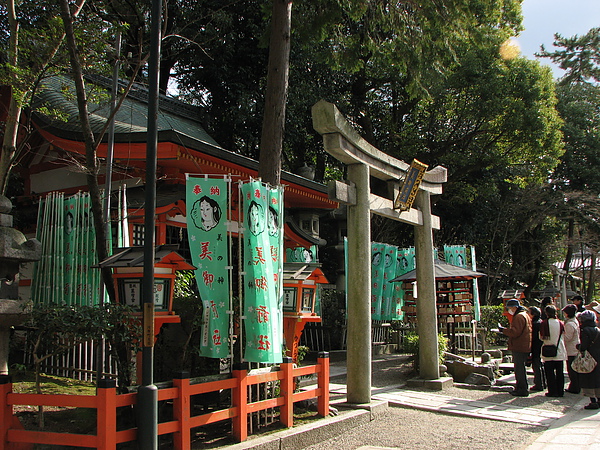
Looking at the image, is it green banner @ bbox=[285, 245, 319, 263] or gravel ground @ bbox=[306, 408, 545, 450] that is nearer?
gravel ground @ bbox=[306, 408, 545, 450]

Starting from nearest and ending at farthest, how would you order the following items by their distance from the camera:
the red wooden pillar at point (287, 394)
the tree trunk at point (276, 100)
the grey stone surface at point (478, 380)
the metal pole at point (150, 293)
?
the metal pole at point (150, 293)
the red wooden pillar at point (287, 394)
the tree trunk at point (276, 100)
the grey stone surface at point (478, 380)

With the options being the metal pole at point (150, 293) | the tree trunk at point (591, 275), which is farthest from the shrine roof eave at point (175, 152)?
the tree trunk at point (591, 275)

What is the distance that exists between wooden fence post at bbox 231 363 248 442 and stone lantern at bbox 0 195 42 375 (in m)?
2.44

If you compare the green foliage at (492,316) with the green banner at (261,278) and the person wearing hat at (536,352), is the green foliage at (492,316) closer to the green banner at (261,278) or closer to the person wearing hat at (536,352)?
the person wearing hat at (536,352)

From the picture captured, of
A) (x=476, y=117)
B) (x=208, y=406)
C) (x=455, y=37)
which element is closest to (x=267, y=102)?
(x=208, y=406)

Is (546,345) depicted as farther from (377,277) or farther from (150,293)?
(150,293)

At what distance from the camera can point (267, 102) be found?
350 inches

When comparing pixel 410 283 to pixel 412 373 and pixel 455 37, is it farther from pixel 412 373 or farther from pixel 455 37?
pixel 455 37

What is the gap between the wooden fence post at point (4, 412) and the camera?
5238 mm

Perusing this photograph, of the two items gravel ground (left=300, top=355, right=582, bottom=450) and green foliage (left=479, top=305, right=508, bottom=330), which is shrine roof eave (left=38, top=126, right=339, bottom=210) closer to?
gravel ground (left=300, top=355, right=582, bottom=450)

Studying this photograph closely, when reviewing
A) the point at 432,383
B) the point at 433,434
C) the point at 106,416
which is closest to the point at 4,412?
the point at 106,416

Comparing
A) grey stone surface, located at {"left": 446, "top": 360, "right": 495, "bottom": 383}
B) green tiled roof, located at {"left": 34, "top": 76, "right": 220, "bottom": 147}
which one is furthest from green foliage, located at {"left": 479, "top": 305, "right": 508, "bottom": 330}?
green tiled roof, located at {"left": 34, "top": 76, "right": 220, "bottom": 147}

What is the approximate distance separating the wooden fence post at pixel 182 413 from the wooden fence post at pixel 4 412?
5.19 ft

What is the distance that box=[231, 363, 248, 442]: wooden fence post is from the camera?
6.11 meters
